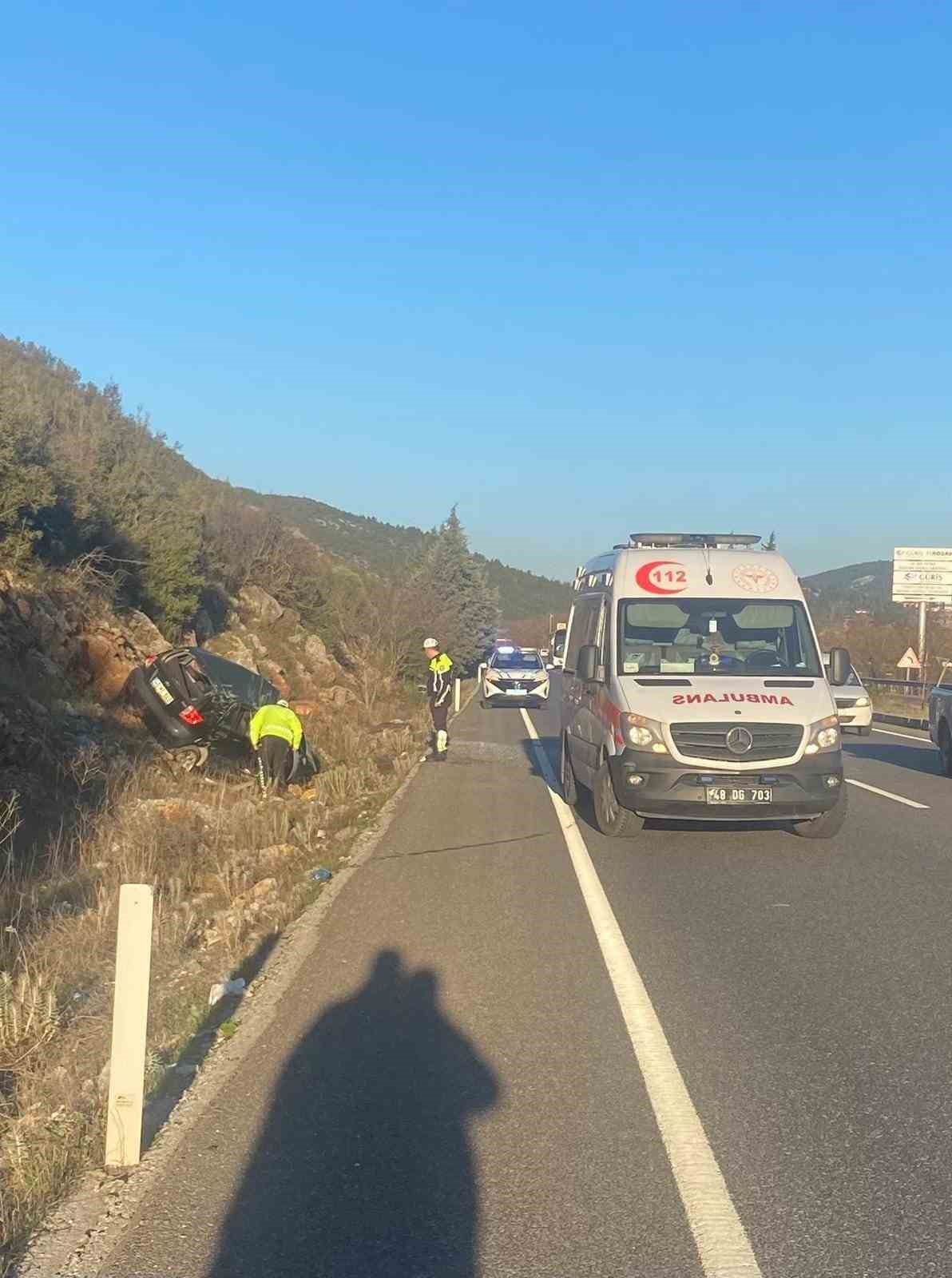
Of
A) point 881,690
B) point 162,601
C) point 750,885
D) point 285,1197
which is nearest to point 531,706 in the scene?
point 881,690

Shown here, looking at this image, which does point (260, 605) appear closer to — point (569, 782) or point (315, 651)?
point (315, 651)

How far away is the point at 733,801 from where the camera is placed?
9477 mm

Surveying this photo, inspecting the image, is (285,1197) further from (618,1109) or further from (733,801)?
(733,801)

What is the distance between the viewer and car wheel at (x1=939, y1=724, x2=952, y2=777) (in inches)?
647

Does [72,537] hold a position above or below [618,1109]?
above

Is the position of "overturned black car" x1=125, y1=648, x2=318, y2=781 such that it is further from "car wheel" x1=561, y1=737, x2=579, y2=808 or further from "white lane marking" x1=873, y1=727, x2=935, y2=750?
"white lane marking" x1=873, y1=727, x2=935, y2=750

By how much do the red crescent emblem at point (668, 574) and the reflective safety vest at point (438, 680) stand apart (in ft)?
25.0

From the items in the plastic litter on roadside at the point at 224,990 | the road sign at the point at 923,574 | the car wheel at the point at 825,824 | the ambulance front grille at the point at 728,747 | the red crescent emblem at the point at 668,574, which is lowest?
the plastic litter on roadside at the point at 224,990

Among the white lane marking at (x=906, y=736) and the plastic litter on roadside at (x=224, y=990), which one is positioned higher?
the plastic litter on roadside at (x=224, y=990)

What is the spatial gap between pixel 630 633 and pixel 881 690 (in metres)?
33.4

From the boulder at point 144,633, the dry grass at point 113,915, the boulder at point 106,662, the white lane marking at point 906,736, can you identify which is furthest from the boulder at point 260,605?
the white lane marking at point 906,736

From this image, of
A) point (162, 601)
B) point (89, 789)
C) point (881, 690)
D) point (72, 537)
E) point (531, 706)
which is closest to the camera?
point (89, 789)

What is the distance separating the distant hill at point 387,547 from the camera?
101 meters

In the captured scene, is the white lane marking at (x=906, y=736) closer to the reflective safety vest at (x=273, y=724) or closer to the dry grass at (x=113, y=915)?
the dry grass at (x=113, y=915)
